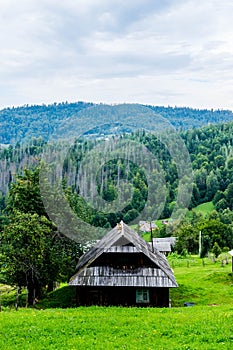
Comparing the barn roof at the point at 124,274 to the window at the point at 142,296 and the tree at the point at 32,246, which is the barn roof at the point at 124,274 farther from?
the tree at the point at 32,246

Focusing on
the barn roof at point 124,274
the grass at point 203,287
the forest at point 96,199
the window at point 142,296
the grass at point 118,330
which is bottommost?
the grass at point 203,287

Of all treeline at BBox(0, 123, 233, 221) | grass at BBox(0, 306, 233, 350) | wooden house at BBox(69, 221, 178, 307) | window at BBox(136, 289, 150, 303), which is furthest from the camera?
treeline at BBox(0, 123, 233, 221)

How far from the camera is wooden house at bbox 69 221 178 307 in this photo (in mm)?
27172

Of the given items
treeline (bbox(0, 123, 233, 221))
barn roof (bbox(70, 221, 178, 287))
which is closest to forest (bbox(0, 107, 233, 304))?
treeline (bbox(0, 123, 233, 221))

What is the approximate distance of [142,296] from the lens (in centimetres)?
2800

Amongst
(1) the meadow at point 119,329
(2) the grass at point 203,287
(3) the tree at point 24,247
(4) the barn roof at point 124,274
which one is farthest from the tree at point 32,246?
(2) the grass at point 203,287

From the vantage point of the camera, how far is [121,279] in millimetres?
27438

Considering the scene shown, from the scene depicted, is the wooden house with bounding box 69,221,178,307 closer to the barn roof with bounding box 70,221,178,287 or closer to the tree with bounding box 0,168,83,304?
the barn roof with bounding box 70,221,178,287

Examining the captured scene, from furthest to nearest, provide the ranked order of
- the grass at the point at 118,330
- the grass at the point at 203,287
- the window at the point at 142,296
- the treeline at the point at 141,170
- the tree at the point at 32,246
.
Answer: the treeline at the point at 141,170 → the grass at the point at 203,287 → the tree at the point at 32,246 → the window at the point at 142,296 → the grass at the point at 118,330

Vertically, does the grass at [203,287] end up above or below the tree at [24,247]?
below

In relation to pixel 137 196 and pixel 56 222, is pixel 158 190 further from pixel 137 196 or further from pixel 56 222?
pixel 56 222

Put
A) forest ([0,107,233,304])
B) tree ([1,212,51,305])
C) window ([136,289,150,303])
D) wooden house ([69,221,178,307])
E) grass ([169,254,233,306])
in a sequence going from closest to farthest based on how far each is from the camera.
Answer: wooden house ([69,221,178,307]) → window ([136,289,150,303]) → tree ([1,212,51,305]) → forest ([0,107,233,304]) → grass ([169,254,233,306])

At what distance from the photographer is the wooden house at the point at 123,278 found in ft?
89.1

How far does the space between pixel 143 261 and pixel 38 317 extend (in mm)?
9935
